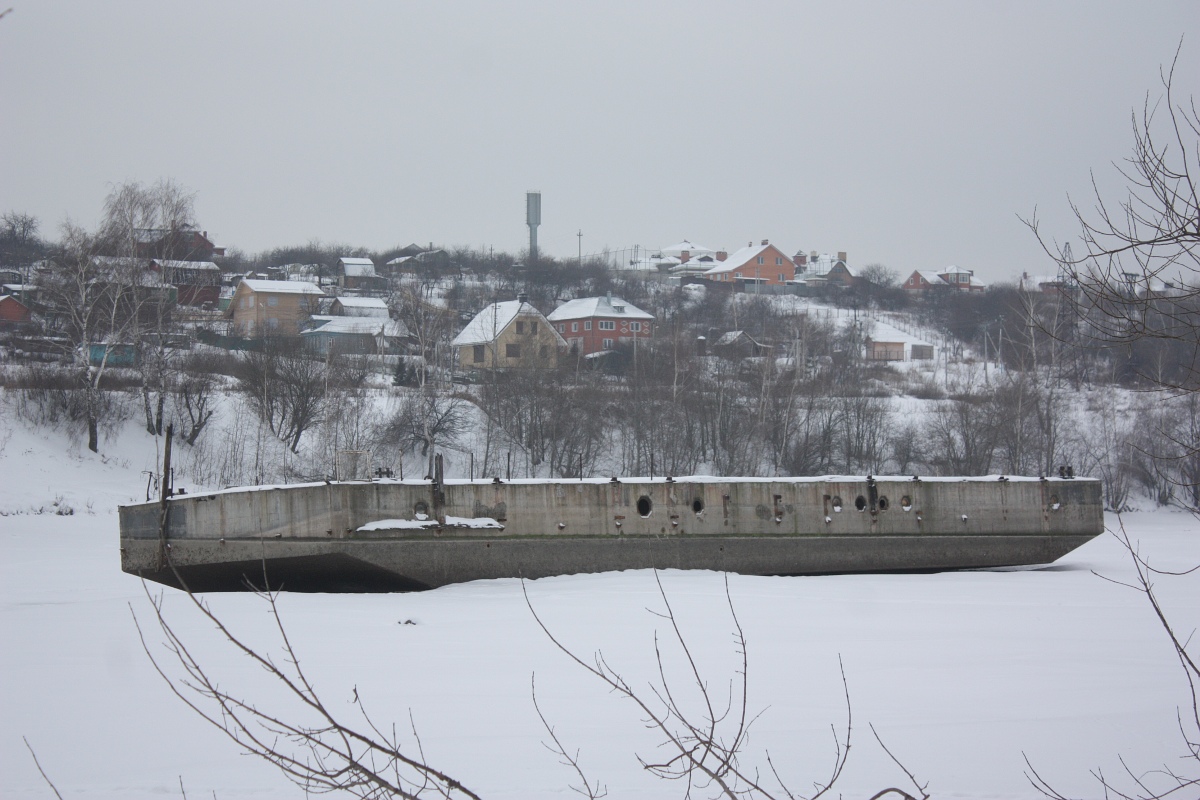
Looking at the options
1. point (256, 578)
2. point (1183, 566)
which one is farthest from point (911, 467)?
point (256, 578)

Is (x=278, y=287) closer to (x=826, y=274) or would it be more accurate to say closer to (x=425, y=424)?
(x=425, y=424)

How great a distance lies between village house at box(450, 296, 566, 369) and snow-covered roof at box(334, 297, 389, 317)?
9.40 m

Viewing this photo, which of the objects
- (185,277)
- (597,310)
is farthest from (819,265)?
(185,277)

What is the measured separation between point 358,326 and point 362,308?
5832 mm

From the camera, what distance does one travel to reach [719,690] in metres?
8.34

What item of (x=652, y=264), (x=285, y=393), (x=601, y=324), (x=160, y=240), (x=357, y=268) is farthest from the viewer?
(x=652, y=264)

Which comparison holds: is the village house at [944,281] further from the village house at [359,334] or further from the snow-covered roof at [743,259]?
the village house at [359,334]

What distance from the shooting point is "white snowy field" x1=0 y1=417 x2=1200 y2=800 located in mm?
6387

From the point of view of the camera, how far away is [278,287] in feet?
187

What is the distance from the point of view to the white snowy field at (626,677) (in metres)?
6.39

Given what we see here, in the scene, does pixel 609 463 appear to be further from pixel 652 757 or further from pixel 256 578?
pixel 652 757

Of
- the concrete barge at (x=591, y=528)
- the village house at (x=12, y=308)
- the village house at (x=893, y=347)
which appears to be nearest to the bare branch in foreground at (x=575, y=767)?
the concrete barge at (x=591, y=528)

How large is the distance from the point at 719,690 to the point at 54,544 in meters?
19.3

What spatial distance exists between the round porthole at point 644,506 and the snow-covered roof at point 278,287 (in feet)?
148
